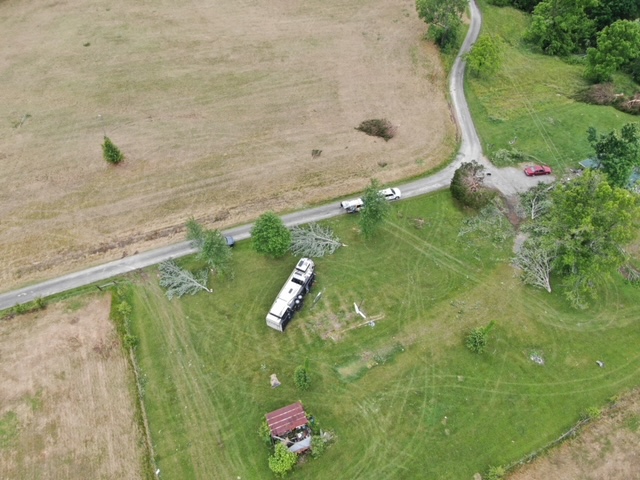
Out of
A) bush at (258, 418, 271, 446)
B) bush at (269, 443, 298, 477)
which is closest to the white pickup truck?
bush at (258, 418, 271, 446)

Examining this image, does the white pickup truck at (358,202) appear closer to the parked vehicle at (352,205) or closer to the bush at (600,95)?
the parked vehicle at (352,205)

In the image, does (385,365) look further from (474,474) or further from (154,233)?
(154,233)

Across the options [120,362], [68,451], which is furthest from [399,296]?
[68,451]

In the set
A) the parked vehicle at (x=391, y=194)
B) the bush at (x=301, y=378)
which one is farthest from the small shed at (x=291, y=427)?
the parked vehicle at (x=391, y=194)

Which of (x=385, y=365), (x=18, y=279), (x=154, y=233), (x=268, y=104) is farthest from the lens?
(x=268, y=104)

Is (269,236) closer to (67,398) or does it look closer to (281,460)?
(281,460)

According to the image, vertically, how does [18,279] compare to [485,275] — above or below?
below
